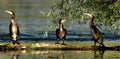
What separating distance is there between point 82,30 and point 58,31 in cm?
1645

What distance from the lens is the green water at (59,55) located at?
3266cm

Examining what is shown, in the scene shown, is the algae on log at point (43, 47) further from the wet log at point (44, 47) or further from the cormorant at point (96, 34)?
the cormorant at point (96, 34)

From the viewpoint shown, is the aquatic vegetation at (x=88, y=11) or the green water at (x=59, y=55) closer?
the green water at (x=59, y=55)

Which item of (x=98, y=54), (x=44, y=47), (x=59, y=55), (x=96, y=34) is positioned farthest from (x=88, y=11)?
(x=59, y=55)

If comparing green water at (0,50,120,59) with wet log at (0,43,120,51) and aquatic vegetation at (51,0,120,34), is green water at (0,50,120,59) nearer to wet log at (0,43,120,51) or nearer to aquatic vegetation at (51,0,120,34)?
wet log at (0,43,120,51)

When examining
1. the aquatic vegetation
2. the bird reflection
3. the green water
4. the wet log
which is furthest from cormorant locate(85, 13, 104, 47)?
the green water

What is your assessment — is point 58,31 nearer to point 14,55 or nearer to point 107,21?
point 107,21

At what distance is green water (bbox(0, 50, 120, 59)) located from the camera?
32656mm

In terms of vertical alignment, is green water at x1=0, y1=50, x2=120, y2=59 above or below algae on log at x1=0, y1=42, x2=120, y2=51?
below

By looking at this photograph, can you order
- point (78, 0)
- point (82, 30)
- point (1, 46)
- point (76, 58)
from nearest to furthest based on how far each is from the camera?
point (76, 58), point (1, 46), point (78, 0), point (82, 30)

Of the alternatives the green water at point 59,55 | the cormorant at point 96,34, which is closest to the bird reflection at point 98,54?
the green water at point 59,55

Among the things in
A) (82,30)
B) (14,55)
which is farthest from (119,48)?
(82,30)

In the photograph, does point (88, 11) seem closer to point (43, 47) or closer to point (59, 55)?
point (43, 47)

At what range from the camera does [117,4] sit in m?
36.2
